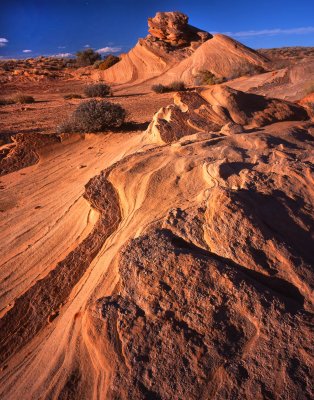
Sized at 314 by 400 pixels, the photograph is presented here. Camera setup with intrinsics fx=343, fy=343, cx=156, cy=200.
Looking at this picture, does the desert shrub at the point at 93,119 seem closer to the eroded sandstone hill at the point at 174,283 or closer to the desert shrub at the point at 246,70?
the eroded sandstone hill at the point at 174,283

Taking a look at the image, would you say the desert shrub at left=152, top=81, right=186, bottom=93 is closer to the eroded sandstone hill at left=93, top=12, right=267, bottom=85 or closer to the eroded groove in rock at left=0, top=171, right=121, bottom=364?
the eroded sandstone hill at left=93, top=12, right=267, bottom=85

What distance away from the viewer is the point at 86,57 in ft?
104

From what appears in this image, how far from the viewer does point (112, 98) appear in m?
16.5

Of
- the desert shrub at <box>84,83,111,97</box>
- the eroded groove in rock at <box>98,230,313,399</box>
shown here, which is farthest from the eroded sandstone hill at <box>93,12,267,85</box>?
the eroded groove in rock at <box>98,230,313,399</box>

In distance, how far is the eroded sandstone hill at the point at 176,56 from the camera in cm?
2030

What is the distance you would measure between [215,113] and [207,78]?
569 inches

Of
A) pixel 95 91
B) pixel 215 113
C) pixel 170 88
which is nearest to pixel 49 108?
pixel 95 91

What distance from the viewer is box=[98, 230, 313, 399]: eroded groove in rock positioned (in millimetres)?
1975

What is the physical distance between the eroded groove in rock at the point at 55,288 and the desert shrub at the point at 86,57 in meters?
30.4

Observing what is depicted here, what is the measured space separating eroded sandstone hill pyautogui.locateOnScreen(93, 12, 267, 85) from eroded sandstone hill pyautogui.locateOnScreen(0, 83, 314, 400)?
683 inches

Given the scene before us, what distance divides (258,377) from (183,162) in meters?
2.54

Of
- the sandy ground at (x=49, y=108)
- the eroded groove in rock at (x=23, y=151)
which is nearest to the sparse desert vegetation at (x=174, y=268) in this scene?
the eroded groove in rock at (x=23, y=151)

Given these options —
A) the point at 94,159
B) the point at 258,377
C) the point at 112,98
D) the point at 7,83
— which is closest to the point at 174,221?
the point at 258,377

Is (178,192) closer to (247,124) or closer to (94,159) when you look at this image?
(247,124)
